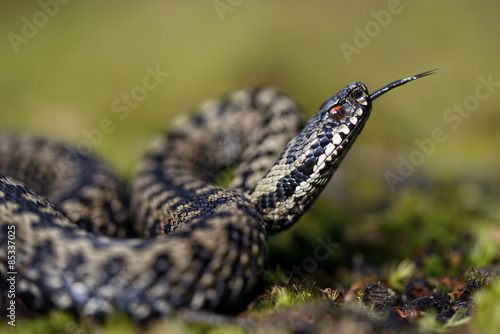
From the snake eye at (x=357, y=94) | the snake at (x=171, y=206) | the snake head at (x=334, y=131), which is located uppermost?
the snake eye at (x=357, y=94)

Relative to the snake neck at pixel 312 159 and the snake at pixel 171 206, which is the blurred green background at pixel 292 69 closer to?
the snake at pixel 171 206

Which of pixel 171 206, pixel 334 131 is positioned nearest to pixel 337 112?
pixel 334 131

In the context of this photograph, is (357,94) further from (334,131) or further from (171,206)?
(171,206)

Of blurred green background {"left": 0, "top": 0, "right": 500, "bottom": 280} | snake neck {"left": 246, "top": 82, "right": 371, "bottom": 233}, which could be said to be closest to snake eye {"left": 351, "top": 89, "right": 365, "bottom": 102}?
snake neck {"left": 246, "top": 82, "right": 371, "bottom": 233}

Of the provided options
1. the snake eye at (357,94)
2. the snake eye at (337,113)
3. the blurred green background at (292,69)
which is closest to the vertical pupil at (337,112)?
the snake eye at (337,113)

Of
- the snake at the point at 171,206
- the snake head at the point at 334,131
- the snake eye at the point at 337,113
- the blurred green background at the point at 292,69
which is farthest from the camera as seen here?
the blurred green background at the point at 292,69

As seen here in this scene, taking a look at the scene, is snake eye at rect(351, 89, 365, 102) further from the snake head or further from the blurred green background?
the blurred green background

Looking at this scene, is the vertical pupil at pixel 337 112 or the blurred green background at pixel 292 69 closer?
the vertical pupil at pixel 337 112
